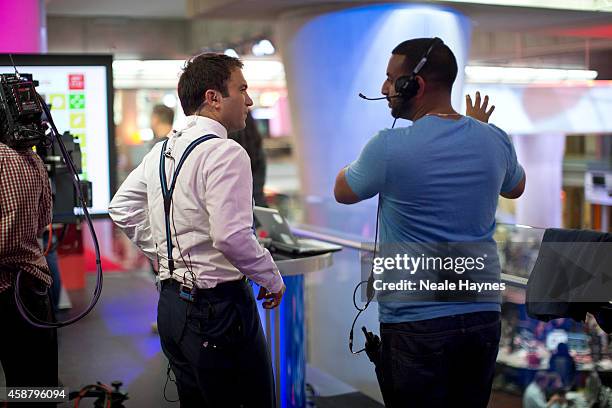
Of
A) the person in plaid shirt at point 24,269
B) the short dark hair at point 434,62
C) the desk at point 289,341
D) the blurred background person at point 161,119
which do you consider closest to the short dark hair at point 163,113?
the blurred background person at point 161,119

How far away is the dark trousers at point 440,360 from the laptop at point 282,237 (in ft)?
4.45

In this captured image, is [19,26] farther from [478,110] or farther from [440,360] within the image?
[440,360]

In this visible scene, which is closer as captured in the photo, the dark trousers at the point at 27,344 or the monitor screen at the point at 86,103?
the dark trousers at the point at 27,344

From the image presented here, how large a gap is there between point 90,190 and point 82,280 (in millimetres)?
3227

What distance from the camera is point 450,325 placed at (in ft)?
6.72

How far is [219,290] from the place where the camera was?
2318 mm

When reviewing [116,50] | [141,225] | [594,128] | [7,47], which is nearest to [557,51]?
[594,128]

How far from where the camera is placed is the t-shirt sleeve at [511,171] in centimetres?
214

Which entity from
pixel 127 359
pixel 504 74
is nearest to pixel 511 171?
pixel 127 359

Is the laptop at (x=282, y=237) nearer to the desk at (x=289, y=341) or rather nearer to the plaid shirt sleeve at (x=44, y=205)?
the desk at (x=289, y=341)

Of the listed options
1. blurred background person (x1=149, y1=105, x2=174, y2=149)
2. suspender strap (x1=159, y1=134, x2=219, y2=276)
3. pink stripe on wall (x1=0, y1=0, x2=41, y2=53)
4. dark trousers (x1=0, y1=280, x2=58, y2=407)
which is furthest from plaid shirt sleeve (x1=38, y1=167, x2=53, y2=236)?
blurred background person (x1=149, y1=105, x2=174, y2=149)

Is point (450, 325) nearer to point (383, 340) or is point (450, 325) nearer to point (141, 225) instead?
point (383, 340)

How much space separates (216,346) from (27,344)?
71 centimetres

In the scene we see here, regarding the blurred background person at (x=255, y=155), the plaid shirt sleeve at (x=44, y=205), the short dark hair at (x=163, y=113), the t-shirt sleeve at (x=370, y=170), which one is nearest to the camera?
the t-shirt sleeve at (x=370, y=170)
